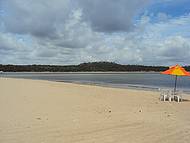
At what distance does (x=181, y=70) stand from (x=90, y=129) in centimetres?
1122

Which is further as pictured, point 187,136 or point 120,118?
point 120,118

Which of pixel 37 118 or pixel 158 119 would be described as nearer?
pixel 37 118

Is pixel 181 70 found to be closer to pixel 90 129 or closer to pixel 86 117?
pixel 86 117

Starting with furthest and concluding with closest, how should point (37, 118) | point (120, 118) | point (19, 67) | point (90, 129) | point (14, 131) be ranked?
point (19, 67) < point (120, 118) < point (37, 118) < point (90, 129) < point (14, 131)

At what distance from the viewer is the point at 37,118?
28.8ft

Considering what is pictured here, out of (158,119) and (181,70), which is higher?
(181,70)

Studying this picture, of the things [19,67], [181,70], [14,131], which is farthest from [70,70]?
[14,131]

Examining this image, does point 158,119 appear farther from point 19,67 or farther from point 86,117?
point 19,67

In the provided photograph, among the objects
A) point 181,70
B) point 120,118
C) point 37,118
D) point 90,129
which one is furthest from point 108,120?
point 181,70

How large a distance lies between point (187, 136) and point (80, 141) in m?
2.67

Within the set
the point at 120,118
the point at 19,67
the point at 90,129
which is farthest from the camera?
the point at 19,67

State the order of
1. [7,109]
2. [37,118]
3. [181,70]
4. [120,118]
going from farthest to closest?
1. [181,70]
2. [7,109]
3. [120,118]
4. [37,118]

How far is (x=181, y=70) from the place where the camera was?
1723 centimetres

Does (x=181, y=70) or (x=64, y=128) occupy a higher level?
(x=181, y=70)
